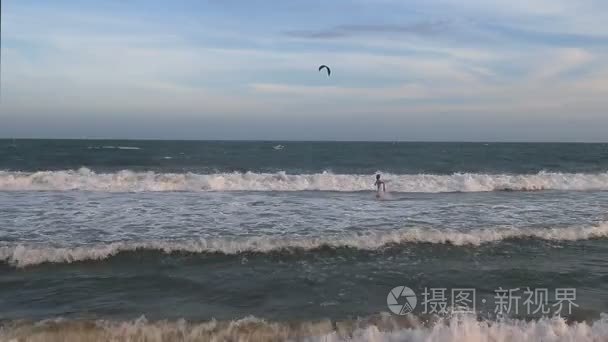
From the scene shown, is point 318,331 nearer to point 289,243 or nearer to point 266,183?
point 289,243

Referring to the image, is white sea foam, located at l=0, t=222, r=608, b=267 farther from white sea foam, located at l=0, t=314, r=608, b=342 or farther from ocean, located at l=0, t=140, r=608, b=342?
white sea foam, located at l=0, t=314, r=608, b=342

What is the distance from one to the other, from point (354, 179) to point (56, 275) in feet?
59.3

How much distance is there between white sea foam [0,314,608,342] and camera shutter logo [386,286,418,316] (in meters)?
0.52

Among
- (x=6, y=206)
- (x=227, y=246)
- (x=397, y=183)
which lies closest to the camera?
(x=227, y=246)

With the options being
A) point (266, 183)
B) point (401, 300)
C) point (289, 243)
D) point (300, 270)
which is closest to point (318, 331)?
point (401, 300)

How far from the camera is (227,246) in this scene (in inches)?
395

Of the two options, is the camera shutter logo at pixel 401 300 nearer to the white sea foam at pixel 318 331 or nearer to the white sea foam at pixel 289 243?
the white sea foam at pixel 318 331

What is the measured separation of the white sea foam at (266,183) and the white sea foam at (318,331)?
15.6 meters

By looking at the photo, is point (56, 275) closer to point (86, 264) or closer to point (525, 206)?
point (86, 264)

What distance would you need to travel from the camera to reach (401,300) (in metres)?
7.30

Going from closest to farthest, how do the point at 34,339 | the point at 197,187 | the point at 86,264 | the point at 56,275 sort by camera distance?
the point at 34,339, the point at 56,275, the point at 86,264, the point at 197,187

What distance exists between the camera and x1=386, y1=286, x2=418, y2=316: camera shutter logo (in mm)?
6910

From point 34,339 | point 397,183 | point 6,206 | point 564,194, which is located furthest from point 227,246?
point 564,194

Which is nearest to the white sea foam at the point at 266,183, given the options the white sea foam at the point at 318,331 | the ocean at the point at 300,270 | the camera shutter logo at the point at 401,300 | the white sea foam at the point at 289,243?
the ocean at the point at 300,270
